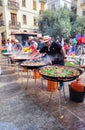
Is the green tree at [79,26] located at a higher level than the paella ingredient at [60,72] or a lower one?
higher

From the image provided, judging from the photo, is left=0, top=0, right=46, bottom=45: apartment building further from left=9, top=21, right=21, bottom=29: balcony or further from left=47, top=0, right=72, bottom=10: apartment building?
left=47, top=0, right=72, bottom=10: apartment building

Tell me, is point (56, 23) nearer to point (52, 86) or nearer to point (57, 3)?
point (57, 3)

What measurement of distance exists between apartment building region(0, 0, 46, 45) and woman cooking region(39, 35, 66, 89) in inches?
690

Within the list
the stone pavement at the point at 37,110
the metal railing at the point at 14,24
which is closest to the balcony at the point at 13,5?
the metal railing at the point at 14,24

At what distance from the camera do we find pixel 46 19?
65.7 ft

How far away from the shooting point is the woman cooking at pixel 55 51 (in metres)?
3.54

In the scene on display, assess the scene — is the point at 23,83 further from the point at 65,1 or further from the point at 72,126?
the point at 65,1

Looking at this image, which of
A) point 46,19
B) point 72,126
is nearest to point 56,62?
point 72,126

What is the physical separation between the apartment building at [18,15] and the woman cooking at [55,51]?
57.5 ft

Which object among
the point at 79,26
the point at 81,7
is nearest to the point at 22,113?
the point at 79,26

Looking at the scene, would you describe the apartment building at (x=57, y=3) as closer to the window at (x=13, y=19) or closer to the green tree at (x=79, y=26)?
the green tree at (x=79, y=26)

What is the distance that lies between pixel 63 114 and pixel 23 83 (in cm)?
206

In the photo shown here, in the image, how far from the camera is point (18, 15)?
22234mm

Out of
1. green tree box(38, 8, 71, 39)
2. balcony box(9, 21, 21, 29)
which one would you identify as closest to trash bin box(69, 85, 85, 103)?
green tree box(38, 8, 71, 39)
